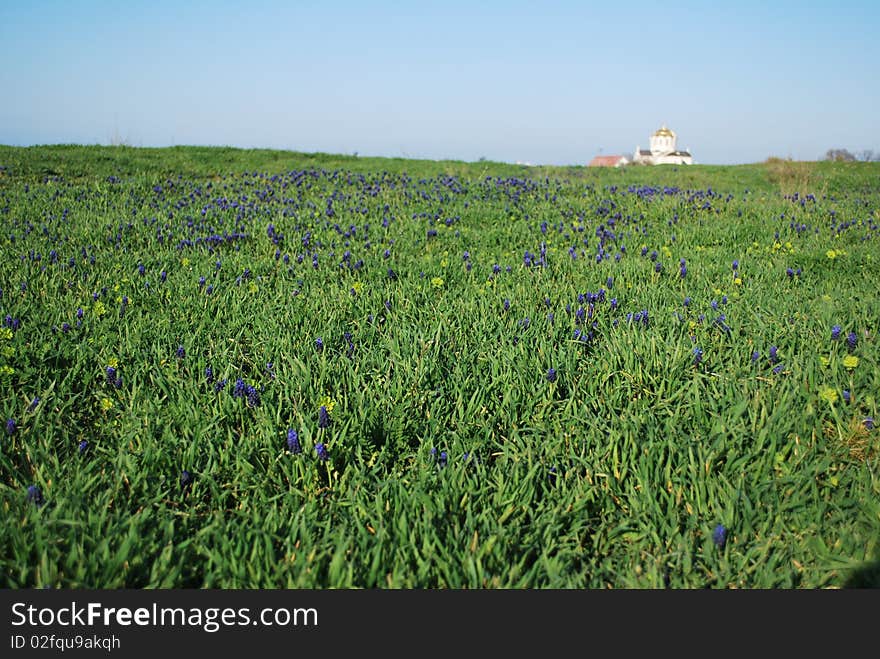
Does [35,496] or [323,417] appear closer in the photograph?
[35,496]

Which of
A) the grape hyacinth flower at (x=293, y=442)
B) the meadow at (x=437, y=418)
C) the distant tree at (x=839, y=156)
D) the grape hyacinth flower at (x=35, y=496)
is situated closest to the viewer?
the meadow at (x=437, y=418)

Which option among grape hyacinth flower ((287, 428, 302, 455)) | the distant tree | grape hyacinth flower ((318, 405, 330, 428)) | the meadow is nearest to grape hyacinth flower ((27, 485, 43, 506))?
the meadow

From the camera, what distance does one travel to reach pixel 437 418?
2.87 meters

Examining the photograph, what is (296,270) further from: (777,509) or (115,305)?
(777,509)

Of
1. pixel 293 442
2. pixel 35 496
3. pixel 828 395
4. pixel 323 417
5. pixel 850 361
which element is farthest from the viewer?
pixel 850 361

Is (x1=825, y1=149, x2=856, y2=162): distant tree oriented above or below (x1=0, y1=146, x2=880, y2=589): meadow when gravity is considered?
above

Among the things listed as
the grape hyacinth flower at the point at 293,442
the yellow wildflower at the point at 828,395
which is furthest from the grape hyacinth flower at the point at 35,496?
the yellow wildflower at the point at 828,395

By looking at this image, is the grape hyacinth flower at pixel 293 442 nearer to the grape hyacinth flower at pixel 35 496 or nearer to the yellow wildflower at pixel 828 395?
the grape hyacinth flower at pixel 35 496

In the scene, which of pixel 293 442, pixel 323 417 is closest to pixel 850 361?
pixel 323 417

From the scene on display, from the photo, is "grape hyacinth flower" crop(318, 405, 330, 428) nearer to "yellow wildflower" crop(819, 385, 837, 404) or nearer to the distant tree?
"yellow wildflower" crop(819, 385, 837, 404)

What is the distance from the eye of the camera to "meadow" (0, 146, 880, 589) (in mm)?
2061

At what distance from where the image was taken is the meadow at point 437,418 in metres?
2.06

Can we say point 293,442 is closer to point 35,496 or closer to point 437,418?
point 437,418

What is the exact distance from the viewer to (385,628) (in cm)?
175
